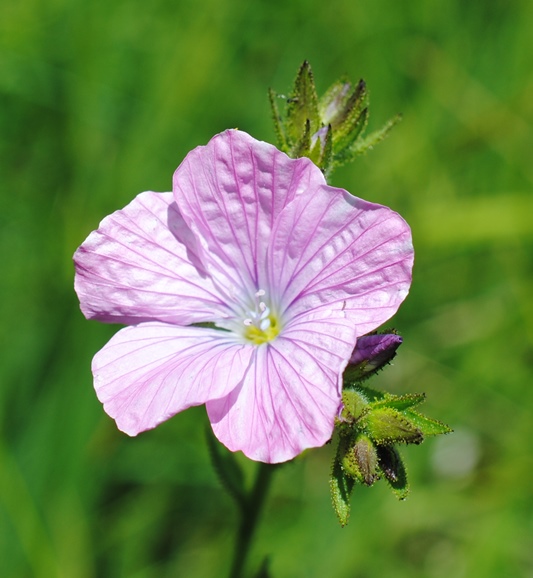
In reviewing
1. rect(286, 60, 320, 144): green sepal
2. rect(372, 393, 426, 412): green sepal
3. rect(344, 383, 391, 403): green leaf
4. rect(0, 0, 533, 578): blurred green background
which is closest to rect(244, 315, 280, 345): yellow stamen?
rect(344, 383, 391, 403): green leaf

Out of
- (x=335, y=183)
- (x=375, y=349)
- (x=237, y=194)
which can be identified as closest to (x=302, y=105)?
(x=237, y=194)

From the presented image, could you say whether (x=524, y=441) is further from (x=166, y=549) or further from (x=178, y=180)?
(x=178, y=180)

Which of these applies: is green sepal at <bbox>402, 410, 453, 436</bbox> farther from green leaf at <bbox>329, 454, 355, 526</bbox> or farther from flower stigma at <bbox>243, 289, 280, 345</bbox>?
flower stigma at <bbox>243, 289, 280, 345</bbox>

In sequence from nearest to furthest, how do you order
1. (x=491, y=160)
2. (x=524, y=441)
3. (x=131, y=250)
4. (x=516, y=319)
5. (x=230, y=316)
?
(x=131, y=250), (x=230, y=316), (x=524, y=441), (x=516, y=319), (x=491, y=160)

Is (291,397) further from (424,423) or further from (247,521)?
(247,521)

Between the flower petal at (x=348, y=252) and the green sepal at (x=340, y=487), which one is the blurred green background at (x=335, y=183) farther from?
the flower petal at (x=348, y=252)

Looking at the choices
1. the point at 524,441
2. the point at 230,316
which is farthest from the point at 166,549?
the point at 524,441
